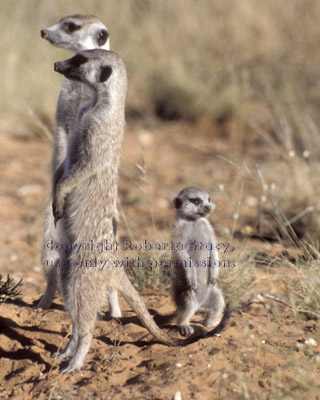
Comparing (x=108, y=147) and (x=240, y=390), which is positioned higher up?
(x=108, y=147)

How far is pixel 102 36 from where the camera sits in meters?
3.46

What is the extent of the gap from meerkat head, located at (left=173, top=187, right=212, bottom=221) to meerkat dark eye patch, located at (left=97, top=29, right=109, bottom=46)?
1.12m

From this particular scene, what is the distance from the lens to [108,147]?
8.88 feet

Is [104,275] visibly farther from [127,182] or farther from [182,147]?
[182,147]

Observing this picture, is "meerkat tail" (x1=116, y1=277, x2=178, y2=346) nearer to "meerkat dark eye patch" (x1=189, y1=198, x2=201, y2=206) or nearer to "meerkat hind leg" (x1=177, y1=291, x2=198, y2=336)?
"meerkat hind leg" (x1=177, y1=291, x2=198, y2=336)

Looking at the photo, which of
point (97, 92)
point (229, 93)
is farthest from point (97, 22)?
point (229, 93)

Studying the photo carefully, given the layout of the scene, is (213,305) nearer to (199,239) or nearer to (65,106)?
(199,239)

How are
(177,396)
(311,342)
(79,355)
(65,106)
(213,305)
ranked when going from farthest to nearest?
(65,106) → (213,305) → (311,342) → (79,355) → (177,396)

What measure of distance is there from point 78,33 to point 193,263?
1539 millimetres

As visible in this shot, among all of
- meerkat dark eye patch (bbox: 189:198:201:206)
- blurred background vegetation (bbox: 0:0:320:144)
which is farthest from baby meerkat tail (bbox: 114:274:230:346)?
blurred background vegetation (bbox: 0:0:320:144)

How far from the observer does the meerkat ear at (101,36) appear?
3.45 meters

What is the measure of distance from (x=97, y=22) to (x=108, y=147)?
44.7 inches

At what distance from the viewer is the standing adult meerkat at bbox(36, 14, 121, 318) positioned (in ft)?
10.6

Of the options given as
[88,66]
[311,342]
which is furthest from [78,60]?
[311,342]
